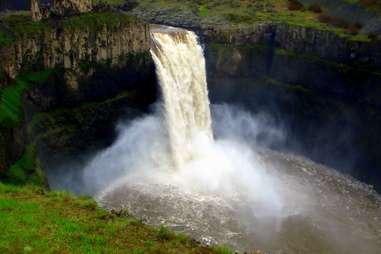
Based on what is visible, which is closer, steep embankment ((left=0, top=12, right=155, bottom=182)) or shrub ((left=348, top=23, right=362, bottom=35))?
steep embankment ((left=0, top=12, right=155, bottom=182))

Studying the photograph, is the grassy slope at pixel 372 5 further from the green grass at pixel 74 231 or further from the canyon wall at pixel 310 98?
the green grass at pixel 74 231

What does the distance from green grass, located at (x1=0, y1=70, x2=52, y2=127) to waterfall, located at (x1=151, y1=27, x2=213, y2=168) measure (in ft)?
39.5

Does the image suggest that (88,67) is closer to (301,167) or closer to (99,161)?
(99,161)

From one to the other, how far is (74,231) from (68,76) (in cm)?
1838

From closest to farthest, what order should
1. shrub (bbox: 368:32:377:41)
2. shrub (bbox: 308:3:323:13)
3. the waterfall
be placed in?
1. the waterfall
2. shrub (bbox: 368:32:377:41)
3. shrub (bbox: 308:3:323:13)

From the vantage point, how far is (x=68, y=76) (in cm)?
3400

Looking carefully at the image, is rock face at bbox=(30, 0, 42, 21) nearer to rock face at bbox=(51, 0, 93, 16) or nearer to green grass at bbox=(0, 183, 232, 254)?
rock face at bbox=(51, 0, 93, 16)

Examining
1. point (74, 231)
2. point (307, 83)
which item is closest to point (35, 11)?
point (74, 231)

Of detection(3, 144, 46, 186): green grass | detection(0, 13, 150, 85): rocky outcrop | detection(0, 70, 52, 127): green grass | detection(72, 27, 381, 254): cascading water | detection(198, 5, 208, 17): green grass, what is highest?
detection(198, 5, 208, 17): green grass

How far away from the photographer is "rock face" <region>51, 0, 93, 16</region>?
3509cm

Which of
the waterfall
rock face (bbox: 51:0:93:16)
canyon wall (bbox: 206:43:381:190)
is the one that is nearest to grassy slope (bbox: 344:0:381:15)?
canyon wall (bbox: 206:43:381:190)

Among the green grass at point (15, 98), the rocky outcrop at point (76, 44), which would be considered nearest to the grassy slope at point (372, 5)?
the rocky outcrop at point (76, 44)

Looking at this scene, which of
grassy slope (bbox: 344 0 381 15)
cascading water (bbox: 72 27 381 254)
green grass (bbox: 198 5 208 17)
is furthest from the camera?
green grass (bbox: 198 5 208 17)

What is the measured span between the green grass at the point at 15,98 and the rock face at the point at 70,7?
216 inches
